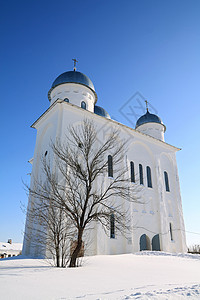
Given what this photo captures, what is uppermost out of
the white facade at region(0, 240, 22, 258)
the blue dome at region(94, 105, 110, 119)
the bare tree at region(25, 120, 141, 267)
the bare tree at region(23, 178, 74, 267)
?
the blue dome at region(94, 105, 110, 119)

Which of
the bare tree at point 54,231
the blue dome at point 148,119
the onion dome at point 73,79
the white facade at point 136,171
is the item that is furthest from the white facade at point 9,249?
the onion dome at point 73,79

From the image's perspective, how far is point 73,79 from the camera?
57.0ft

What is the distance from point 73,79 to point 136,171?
8.57m

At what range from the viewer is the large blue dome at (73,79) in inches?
684

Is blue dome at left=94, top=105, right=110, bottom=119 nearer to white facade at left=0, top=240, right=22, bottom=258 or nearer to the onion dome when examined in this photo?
the onion dome

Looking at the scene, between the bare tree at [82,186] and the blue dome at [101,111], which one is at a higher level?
the blue dome at [101,111]

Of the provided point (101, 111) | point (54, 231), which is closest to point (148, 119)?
point (101, 111)

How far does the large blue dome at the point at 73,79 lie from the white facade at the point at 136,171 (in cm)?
19

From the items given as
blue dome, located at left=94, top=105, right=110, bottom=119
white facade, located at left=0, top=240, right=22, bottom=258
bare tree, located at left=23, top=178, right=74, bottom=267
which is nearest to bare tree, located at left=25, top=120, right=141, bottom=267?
bare tree, located at left=23, top=178, right=74, bottom=267

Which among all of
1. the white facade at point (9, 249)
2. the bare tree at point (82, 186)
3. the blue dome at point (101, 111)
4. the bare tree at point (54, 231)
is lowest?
the white facade at point (9, 249)

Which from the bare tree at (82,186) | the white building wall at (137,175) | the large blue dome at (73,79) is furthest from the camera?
the large blue dome at (73,79)

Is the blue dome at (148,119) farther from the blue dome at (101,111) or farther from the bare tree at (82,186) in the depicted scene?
the bare tree at (82,186)

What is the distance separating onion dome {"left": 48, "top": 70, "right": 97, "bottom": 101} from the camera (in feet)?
57.0

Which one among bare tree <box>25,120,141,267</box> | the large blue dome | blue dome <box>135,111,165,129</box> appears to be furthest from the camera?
blue dome <box>135,111,165,129</box>
